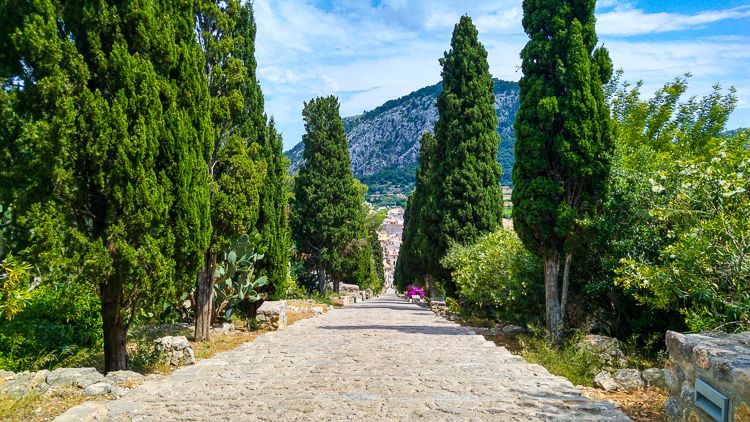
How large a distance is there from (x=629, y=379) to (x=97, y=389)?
619cm

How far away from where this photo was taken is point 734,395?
3412 mm

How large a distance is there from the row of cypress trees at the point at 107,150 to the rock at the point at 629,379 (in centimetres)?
591

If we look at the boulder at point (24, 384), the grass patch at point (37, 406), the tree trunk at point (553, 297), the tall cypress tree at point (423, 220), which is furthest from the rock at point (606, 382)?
the tall cypress tree at point (423, 220)

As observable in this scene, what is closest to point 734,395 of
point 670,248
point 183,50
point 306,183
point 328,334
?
point 670,248

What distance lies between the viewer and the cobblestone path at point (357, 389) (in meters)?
5.10

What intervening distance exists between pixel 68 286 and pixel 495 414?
5202mm

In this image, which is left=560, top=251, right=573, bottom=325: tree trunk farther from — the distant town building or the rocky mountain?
the rocky mountain

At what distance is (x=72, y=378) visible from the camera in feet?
19.0

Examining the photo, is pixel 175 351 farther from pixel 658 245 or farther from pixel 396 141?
pixel 396 141

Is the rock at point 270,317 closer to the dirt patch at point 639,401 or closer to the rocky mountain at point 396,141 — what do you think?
the dirt patch at point 639,401

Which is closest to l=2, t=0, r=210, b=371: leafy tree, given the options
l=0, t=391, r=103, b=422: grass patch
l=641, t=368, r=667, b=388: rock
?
l=0, t=391, r=103, b=422: grass patch

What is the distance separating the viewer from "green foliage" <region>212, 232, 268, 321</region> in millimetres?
11930

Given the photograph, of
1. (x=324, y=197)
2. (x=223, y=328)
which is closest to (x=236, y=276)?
(x=223, y=328)

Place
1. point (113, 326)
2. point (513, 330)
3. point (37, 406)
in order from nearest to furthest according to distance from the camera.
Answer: point (37, 406)
point (113, 326)
point (513, 330)
